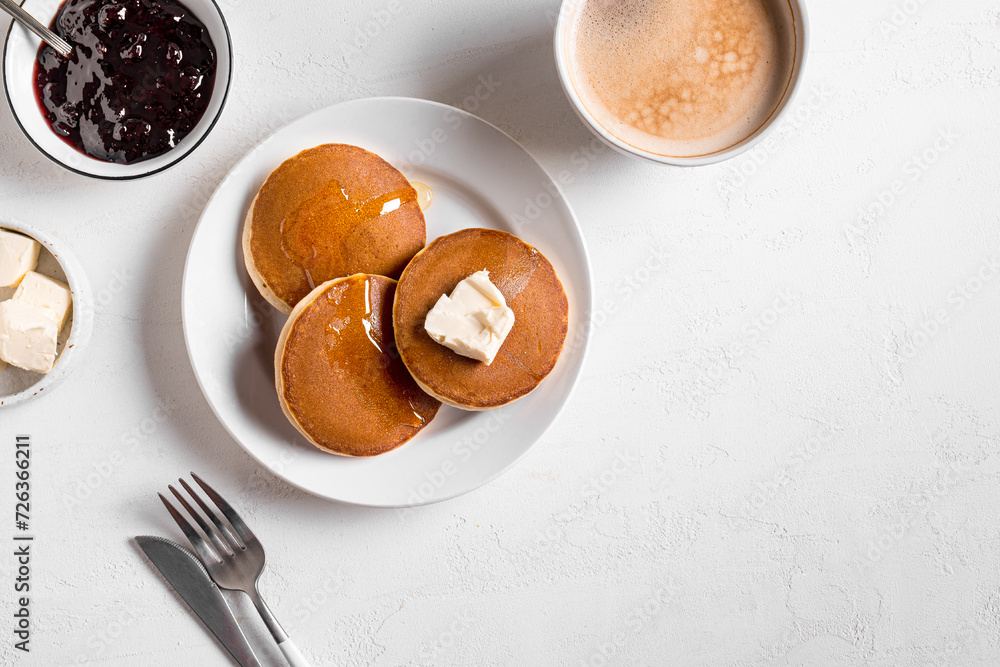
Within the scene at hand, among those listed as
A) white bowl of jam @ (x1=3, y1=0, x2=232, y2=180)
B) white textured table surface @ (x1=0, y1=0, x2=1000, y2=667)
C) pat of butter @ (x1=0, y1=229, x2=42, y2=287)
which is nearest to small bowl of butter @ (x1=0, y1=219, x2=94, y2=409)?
pat of butter @ (x1=0, y1=229, x2=42, y2=287)

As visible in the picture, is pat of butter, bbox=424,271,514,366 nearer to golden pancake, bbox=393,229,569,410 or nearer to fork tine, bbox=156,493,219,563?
golden pancake, bbox=393,229,569,410

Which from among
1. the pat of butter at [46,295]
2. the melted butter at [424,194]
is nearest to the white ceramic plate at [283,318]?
Answer: the melted butter at [424,194]

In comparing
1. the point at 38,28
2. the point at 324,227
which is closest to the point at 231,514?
the point at 324,227

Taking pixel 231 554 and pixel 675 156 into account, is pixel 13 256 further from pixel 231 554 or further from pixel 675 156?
pixel 675 156

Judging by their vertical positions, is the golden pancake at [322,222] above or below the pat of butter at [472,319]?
above

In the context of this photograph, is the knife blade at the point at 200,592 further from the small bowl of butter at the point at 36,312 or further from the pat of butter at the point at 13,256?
the pat of butter at the point at 13,256
